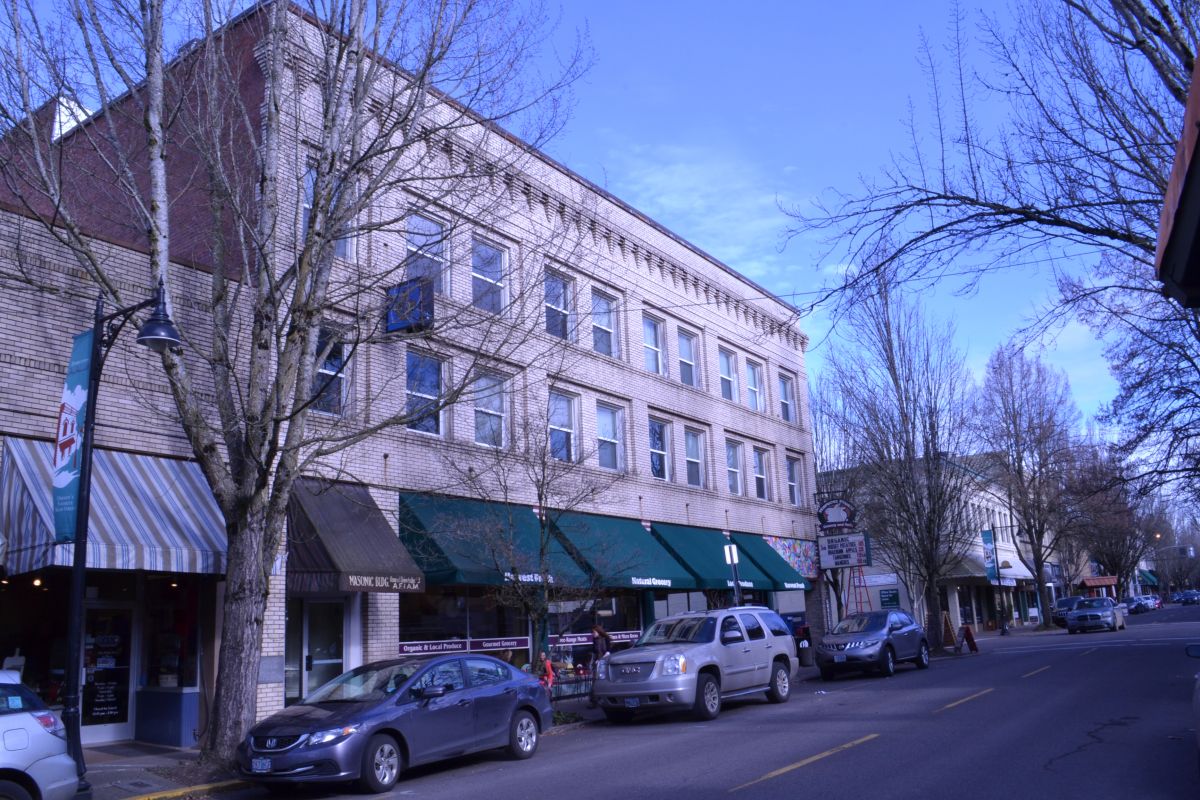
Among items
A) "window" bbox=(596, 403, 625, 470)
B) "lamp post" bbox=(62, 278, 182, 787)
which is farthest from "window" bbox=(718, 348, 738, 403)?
"lamp post" bbox=(62, 278, 182, 787)

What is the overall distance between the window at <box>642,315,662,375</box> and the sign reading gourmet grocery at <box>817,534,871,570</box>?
28.5ft

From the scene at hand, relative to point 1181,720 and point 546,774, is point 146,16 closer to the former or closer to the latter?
point 546,774

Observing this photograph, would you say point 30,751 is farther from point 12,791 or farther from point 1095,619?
point 1095,619

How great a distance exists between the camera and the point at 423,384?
19.1 m

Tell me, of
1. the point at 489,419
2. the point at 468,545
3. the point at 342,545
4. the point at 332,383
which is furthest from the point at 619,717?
the point at 332,383

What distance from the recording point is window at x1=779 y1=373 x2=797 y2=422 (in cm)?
3456

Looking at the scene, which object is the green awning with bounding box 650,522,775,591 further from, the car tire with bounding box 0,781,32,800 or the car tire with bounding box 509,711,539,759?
the car tire with bounding box 0,781,32,800

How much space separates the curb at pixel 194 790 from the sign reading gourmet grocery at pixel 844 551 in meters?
22.3

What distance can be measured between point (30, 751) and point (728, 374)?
81.8ft

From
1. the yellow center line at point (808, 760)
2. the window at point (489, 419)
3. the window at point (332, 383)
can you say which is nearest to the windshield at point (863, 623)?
the window at point (489, 419)

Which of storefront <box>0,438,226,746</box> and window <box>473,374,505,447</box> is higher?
window <box>473,374,505,447</box>

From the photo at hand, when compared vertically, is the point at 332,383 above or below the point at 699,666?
above

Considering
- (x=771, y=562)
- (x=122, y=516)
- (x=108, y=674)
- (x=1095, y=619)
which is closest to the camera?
(x=122, y=516)

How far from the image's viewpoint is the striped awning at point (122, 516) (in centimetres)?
1192
